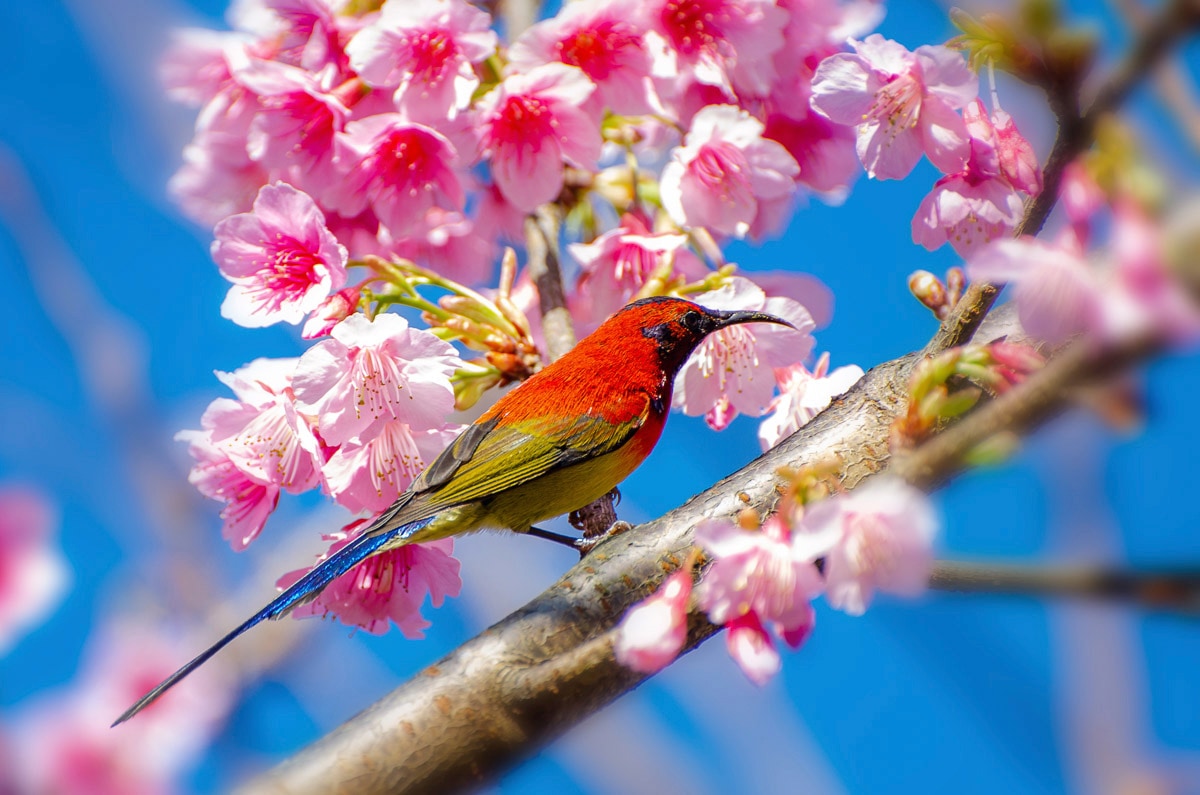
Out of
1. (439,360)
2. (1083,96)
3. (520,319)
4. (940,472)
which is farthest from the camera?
(520,319)

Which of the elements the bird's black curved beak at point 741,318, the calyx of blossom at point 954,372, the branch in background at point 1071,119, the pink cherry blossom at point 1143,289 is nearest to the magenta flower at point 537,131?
the bird's black curved beak at point 741,318

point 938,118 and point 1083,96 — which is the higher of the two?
point 938,118

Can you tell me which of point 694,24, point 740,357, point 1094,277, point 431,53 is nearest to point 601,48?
point 694,24

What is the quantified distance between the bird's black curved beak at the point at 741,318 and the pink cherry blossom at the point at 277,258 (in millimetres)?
912

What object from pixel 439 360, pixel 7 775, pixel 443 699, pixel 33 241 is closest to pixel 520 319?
pixel 439 360

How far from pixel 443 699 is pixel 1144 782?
240cm

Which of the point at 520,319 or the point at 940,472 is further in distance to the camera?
the point at 520,319

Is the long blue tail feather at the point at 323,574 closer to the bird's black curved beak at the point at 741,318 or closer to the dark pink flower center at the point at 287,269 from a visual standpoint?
the dark pink flower center at the point at 287,269

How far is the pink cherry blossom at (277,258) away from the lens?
2164 mm

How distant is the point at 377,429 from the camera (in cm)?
209

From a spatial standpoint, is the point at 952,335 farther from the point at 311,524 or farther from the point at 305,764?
the point at 311,524

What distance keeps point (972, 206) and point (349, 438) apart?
145cm

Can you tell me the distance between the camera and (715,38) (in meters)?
2.46

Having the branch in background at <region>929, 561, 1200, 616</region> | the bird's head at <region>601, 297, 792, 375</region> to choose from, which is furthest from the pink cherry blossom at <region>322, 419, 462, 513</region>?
the branch in background at <region>929, 561, 1200, 616</region>
